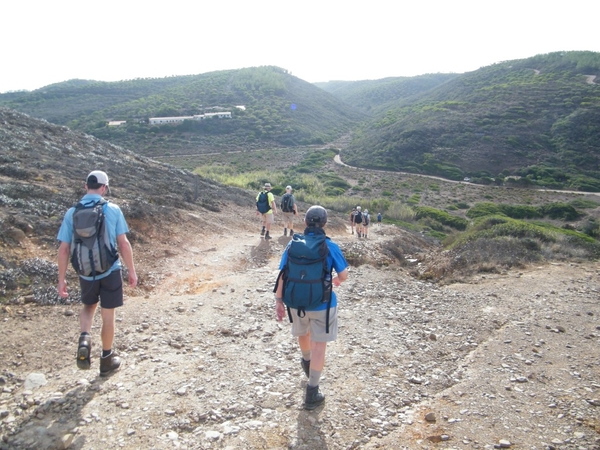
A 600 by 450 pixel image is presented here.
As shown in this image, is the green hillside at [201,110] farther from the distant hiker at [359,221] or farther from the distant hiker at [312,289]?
the distant hiker at [312,289]

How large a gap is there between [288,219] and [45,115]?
73502 millimetres

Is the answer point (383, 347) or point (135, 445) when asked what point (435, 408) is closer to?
point (383, 347)

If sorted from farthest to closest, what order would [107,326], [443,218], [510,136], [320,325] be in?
[510,136]
[443,218]
[107,326]
[320,325]

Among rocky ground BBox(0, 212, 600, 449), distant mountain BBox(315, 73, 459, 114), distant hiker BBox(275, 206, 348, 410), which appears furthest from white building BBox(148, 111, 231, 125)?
distant hiker BBox(275, 206, 348, 410)

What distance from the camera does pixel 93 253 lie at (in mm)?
3605

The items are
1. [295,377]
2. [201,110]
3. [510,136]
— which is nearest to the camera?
[295,377]

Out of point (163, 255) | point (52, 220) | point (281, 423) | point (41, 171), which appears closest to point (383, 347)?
point (281, 423)

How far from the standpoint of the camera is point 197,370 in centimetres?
427

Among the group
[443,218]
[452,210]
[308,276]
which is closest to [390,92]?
[452,210]

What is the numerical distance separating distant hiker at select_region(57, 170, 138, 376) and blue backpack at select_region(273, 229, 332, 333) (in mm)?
1421

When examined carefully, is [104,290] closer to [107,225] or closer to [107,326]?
[107,326]

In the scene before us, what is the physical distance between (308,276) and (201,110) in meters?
78.7

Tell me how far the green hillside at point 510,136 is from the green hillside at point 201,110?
605 inches

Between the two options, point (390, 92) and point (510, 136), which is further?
point (390, 92)
